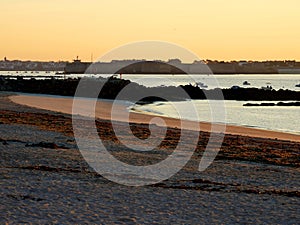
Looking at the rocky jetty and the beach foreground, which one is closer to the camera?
the beach foreground

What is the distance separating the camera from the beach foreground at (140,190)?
40.8ft

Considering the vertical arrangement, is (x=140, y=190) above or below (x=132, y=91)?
below

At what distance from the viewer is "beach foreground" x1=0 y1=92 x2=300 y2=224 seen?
1245 cm

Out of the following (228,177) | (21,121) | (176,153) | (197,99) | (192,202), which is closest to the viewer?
(192,202)

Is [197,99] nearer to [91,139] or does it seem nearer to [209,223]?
[91,139]

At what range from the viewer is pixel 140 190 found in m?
15.4

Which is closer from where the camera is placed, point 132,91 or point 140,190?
point 140,190

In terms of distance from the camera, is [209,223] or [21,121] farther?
[21,121]

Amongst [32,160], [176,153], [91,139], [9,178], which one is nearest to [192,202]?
[9,178]

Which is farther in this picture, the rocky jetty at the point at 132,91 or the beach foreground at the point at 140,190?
the rocky jetty at the point at 132,91

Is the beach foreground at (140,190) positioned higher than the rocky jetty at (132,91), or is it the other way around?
the rocky jetty at (132,91)

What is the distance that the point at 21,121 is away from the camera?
105 ft

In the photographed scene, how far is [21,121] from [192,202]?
20011mm

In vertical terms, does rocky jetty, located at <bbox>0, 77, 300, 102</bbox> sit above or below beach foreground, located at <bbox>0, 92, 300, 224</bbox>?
above
